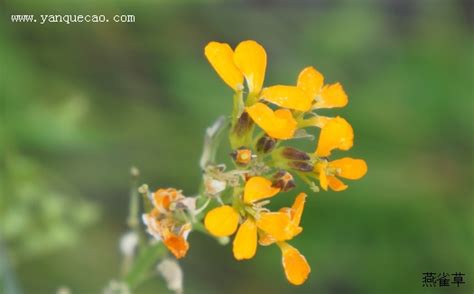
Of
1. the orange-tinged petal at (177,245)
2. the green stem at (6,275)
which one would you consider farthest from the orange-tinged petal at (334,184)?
the green stem at (6,275)

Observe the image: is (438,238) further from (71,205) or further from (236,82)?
(236,82)

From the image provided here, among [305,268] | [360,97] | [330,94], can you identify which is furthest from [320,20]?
[305,268]

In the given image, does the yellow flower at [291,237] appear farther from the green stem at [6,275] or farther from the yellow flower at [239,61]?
the green stem at [6,275]

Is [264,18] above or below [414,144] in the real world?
above

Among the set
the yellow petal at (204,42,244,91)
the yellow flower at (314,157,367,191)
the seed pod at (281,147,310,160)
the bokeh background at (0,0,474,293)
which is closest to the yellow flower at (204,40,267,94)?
the yellow petal at (204,42,244,91)

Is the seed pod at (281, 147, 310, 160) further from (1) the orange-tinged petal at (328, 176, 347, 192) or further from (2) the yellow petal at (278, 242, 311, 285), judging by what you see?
(2) the yellow petal at (278, 242, 311, 285)
